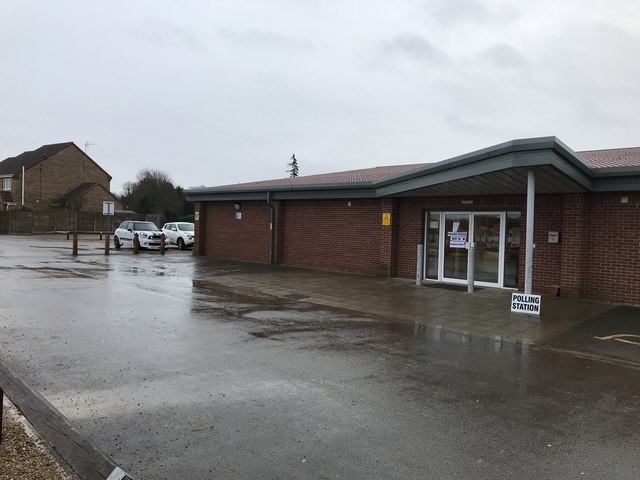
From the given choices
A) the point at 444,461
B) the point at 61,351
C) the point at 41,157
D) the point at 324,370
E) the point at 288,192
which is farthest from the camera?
the point at 41,157

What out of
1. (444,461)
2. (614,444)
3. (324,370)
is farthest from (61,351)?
(614,444)

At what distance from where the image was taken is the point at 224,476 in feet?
12.1

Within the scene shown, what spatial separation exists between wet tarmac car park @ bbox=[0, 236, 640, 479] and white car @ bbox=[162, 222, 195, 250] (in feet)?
62.2

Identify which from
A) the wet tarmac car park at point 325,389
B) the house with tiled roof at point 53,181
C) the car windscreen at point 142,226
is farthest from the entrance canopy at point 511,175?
the house with tiled roof at point 53,181

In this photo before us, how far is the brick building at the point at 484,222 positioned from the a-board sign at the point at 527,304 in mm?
314

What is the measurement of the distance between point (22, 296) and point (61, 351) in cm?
537

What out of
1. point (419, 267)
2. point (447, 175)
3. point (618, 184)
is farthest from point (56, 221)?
point (618, 184)

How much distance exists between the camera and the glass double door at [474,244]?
47.5 feet

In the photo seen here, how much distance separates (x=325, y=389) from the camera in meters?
5.64

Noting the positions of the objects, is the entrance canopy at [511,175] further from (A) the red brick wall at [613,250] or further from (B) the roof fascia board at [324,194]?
(A) the red brick wall at [613,250]

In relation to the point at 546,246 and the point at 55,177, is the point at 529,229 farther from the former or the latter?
the point at 55,177

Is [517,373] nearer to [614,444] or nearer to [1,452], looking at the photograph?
[614,444]

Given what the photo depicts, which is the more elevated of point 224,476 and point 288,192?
point 288,192

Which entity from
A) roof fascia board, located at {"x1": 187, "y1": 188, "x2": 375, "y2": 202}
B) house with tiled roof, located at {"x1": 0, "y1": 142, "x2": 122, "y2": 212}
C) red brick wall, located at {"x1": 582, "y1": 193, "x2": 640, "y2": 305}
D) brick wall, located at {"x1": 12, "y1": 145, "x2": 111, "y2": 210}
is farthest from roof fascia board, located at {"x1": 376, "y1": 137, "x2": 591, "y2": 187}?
brick wall, located at {"x1": 12, "y1": 145, "x2": 111, "y2": 210}
